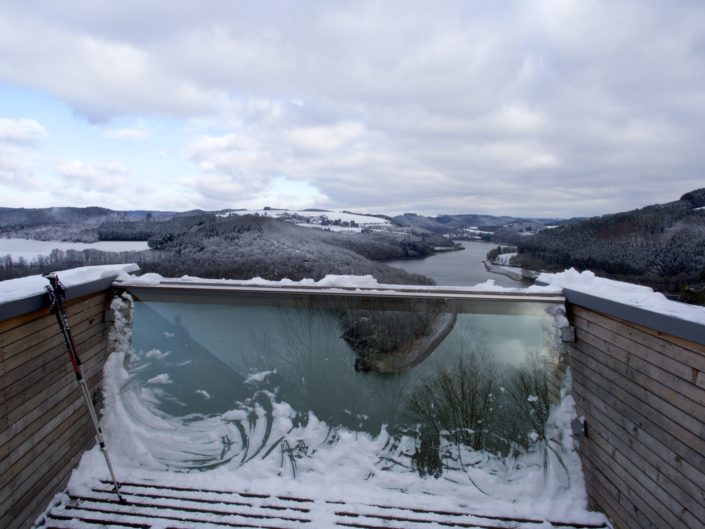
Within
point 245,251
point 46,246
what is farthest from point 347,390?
point 46,246

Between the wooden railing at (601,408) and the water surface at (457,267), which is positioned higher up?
the wooden railing at (601,408)

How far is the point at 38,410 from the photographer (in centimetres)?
→ 229

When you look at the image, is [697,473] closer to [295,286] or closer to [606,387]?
[606,387]

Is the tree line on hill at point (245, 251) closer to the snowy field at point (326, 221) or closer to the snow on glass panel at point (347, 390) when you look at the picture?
the snowy field at point (326, 221)

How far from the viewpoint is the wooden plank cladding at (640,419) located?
1676 mm

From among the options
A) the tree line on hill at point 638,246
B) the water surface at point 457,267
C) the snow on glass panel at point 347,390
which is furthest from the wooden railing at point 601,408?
the water surface at point 457,267

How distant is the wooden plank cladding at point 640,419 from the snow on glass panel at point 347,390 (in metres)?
0.25

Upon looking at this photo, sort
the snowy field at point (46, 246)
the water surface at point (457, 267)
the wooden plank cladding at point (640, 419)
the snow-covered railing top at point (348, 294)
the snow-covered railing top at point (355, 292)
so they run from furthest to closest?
the water surface at point (457, 267) → the snowy field at point (46, 246) → the snow-covered railing top at point (348, 294) → the snow-covered railing top at point (355, 292) → the wooden plank cladding at point (640, 419)

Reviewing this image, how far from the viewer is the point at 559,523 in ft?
7.36

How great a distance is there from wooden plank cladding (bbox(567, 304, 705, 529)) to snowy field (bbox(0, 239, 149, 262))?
27.3 metres

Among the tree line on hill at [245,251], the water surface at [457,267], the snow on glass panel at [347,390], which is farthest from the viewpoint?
the water surface at [457,267]

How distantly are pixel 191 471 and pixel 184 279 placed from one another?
1448 millimetres

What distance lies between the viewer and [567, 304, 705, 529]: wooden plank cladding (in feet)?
5.50

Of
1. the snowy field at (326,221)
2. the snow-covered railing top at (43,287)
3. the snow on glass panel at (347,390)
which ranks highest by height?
the snowy field at (326,221)
